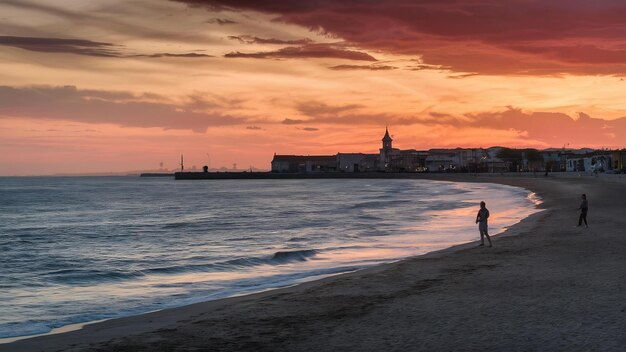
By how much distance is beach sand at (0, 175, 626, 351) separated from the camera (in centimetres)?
1046

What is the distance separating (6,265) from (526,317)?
22.1 metres

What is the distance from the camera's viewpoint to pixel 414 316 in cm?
1227

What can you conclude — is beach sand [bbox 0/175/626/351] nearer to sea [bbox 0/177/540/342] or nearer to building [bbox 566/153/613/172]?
sea [bbox 0/177/540/342]

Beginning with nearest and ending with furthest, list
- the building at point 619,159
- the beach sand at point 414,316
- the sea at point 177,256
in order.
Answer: the beach sand at point 414,316 < the sea at point 177,256 < the building at point 619,159

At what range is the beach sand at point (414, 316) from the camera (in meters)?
10.5

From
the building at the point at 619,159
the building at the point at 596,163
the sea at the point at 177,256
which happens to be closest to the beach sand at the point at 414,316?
the sea at the point at 177,256

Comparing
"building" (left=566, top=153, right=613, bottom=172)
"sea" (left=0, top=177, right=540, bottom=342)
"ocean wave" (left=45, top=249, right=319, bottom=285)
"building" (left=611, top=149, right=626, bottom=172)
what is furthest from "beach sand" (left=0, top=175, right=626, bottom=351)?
"building" (left=566, top=153, right=613, bottom=172)

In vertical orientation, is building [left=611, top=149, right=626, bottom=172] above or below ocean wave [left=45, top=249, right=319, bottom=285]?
above

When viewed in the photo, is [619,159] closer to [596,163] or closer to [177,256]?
[596,163]

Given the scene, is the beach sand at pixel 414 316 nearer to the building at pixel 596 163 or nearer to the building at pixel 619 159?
the building at pixel 619 159

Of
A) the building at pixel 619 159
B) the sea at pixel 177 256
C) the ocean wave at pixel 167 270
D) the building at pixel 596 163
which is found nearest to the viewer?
the sea at pixel 177 256

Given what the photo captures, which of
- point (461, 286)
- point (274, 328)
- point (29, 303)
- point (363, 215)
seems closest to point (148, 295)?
point (29, 303)

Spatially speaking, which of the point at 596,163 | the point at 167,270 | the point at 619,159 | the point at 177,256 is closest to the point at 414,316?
the point at 167,270

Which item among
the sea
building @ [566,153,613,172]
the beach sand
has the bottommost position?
the sea
